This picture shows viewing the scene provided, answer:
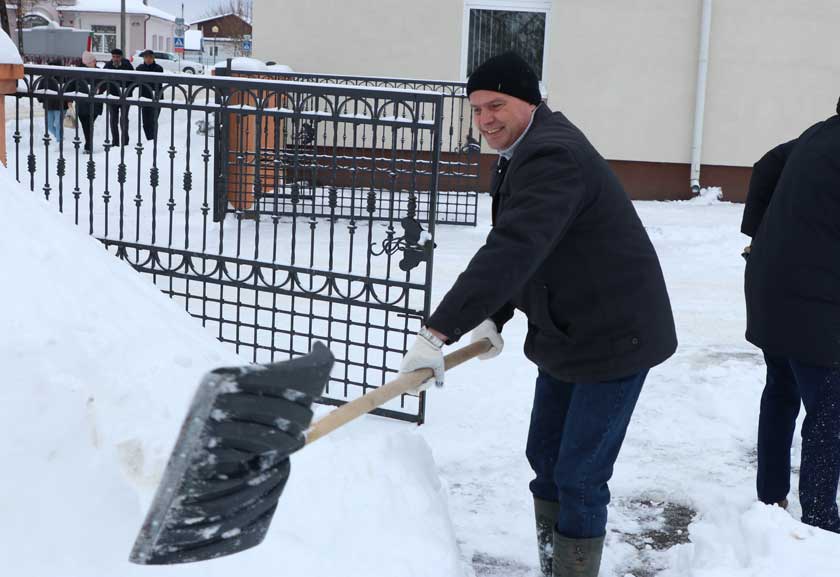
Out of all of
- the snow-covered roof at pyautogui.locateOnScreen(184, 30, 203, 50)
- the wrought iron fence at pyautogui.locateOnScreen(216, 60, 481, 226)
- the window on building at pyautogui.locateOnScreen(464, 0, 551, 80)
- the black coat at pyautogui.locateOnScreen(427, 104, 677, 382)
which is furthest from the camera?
the snow-covered roof at pyautogui.locateOnScreen(184, 30, 203, 50)

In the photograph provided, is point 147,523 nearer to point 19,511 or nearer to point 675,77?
point 19,511

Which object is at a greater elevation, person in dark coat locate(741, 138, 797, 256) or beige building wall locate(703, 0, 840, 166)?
beige building wall locate(703, 0, 840, 166)

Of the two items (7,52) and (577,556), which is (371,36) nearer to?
(7,52)

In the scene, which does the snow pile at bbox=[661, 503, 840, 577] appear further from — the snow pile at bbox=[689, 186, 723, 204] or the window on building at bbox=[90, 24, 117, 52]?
the window on building at bbox=[90, 24, 117, 52]

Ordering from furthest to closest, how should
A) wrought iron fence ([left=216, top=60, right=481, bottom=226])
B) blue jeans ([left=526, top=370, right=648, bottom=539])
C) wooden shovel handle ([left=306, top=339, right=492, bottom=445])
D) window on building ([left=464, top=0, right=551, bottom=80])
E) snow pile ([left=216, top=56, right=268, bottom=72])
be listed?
window on building ([left=464, top=0, right=551, bottom=80]), wrought iron fence ([left=216, top=60, right=481, bottom=226]), snow pile ([left=216, top=56, right=268, bottom=72]), blue jeans ([left=526, top=370, right=648, bottom=539]), wooden shovel handle ([left=306, top=339, right=492, bottom=445])

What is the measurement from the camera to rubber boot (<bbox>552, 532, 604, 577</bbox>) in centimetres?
334

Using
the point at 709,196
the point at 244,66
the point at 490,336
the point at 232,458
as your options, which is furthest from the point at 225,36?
the point at 232,458

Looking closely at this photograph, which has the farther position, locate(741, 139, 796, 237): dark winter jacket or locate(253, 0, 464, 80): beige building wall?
locate(253, 0, 464, 80): beige building wall

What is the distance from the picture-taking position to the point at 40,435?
2771 millimetres

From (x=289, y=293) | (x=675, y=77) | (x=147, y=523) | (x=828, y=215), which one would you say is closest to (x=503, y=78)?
(x=828, y=215)

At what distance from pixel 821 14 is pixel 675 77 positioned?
1.91m

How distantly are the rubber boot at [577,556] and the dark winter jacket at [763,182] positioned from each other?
57.9 inches

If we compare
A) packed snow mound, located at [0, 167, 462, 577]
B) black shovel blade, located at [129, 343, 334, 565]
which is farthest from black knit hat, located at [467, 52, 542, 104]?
packed snow mound, located at [0, 167, 462, 577]

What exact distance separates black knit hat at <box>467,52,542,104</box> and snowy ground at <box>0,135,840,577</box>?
1.31 m
